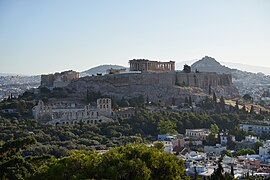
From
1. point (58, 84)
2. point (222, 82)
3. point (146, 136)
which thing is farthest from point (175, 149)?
point (222, 82)

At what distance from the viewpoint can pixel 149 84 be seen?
50969 mm

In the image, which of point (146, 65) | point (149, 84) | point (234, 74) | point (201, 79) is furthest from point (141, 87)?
point (234, 74)

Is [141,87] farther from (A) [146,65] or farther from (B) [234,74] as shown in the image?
(B) [234,74]

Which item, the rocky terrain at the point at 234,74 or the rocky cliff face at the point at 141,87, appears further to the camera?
the rocky terrain at the point at 234,74

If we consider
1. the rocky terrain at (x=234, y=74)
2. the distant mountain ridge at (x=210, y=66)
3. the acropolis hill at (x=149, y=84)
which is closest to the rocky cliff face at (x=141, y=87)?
the acropolis hill at (x=149, y=84)

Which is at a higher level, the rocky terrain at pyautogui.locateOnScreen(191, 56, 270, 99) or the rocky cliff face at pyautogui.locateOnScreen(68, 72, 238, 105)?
the rocky terrain at pyautogui.locateOnScreen(191, 56, 270, 99)

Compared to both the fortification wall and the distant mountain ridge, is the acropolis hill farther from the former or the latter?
the distant mountain ridge

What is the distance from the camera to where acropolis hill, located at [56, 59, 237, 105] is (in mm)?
48250

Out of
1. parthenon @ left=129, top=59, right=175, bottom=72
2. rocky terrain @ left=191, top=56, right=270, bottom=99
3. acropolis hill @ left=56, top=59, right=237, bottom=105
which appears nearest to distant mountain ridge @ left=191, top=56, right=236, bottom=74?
rocky terrain @ left=191, top=56, right=270, bottom=99

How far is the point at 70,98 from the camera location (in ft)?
144

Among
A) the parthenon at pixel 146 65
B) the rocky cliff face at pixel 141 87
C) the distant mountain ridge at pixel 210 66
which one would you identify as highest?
the distant mountain ridge at pixel 210 66

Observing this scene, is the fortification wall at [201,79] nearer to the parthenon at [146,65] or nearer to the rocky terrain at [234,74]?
the parthenon at [146,65]

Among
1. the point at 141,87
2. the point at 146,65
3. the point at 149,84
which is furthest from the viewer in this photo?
the point at 146,65

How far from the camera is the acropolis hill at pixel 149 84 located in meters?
48.2
